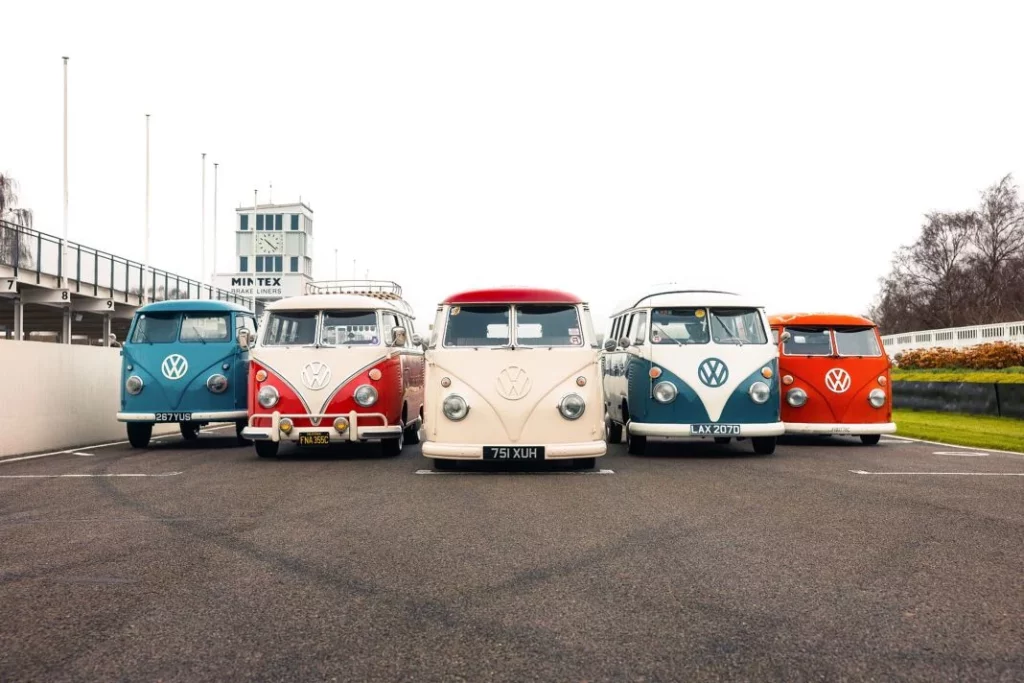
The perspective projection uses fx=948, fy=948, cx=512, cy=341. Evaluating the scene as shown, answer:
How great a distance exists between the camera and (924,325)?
259ft

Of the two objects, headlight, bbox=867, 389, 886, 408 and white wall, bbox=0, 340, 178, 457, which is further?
headlight, bbox=867, 389, 886, 408

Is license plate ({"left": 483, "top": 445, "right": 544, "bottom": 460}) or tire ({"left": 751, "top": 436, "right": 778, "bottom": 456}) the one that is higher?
license plate ({"left": 483, "top": 445, "right": 544, "bottom": 460})

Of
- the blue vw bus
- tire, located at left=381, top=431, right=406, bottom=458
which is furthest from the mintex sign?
tire, located at left=381, top=431, right=406, bottom=458

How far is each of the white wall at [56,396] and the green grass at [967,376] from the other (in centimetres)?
2021

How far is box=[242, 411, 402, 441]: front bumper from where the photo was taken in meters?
13.6

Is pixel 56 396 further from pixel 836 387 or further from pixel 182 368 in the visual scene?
pixel 836 387

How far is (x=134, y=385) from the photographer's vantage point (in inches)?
637

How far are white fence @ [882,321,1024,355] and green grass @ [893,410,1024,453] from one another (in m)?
20.8

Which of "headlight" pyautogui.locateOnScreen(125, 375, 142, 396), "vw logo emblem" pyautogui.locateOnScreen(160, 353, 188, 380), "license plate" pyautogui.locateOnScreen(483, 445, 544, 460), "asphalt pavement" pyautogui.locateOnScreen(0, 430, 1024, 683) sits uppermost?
"vw logo emblem" pyautogui.locateOnScreen(160, 353, 188, 380)

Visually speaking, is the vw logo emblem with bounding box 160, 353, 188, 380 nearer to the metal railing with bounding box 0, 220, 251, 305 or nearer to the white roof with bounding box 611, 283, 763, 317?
the white roof with bounding box 611, 283, 763, 317

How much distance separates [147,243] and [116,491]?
3476 centimetres

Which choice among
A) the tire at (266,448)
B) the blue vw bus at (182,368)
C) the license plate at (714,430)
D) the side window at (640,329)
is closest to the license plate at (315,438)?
the tire at (266,448)

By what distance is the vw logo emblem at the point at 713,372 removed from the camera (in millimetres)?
14047

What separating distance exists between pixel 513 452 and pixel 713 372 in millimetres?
4047
